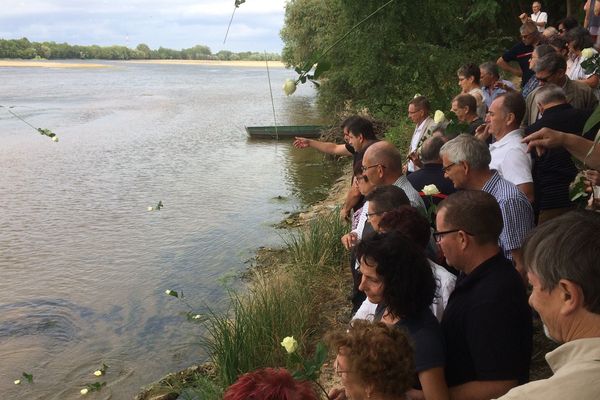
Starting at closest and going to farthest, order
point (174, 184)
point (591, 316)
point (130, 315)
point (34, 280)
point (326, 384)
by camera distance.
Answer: point (591, 316) → point (326, 384) → point (130, 315) → point (34, 280) → point (174, 184)

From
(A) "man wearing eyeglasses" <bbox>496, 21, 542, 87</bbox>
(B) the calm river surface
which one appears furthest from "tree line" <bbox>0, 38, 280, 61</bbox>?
(A) "man wearing eyeglasses" <bbox>496, 21, 542, 87</bbox>

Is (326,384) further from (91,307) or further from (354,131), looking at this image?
Answer: (91,307)

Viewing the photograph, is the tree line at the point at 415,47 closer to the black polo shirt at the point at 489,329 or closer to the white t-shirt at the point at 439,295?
the white t-shirt at the point at 439,295

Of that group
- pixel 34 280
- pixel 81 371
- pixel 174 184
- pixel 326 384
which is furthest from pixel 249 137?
pixel 326 384

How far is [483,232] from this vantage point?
272 centimetres

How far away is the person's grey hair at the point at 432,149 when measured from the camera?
4914 millimetres

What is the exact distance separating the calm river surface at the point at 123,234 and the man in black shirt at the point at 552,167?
4.23 m

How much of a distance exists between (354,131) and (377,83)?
10.3 metres

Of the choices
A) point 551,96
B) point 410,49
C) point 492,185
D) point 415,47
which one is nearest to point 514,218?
point 492,185

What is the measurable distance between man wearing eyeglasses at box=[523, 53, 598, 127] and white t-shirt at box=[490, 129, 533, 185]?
0.90 metres

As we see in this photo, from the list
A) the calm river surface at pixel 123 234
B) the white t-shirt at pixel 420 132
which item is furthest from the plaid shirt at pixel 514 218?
the calm river surface at pixel 123 234

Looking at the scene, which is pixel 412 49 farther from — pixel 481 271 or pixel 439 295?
pixel 481 271

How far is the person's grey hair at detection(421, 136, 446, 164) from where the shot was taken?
491 cm

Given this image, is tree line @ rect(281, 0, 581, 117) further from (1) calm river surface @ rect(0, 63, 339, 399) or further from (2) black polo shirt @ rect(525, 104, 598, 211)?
(2) black polo shirt @ rect(525, 104, 598, 211)
